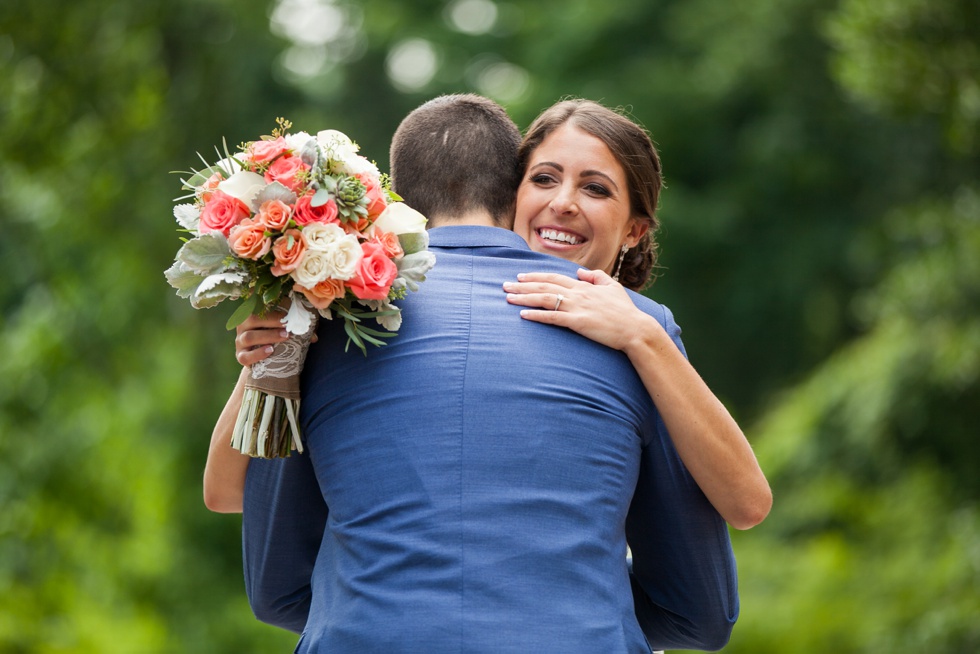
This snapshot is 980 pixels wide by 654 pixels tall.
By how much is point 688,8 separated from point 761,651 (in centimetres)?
1089

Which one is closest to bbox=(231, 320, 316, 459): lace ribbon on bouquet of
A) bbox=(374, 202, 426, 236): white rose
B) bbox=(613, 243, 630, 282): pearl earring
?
bbox=(374, 202, 426, 236): white rose

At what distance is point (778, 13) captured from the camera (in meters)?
15.3

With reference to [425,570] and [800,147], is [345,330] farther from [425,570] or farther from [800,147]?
[800,147]

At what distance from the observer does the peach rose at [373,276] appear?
250 centimetres

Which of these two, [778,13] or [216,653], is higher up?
[778,13]

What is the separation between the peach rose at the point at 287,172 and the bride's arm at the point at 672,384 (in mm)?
481

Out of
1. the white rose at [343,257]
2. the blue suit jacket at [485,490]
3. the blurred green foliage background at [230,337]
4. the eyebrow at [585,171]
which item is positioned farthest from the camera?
the blurred green foliage background at [230,337]

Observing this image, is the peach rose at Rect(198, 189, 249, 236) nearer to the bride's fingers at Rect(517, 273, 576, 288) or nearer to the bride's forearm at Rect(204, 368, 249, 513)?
the bride's forearm at Rect(204, 368, 249, 513)

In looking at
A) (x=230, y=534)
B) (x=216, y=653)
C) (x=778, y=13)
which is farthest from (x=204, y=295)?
(x=778, y=13)

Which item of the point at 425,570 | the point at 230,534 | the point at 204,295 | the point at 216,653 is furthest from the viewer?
the point at 230,534

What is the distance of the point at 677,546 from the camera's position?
2.70 m

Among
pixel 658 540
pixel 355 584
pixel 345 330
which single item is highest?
pixel 345 330

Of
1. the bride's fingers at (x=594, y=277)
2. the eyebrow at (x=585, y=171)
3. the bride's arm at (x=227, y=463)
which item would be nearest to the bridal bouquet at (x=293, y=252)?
the bride's arm at (x=227, y=463)

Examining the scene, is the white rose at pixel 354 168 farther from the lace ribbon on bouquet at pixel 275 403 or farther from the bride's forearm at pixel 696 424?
the bride's forearm at pixel 696 424
